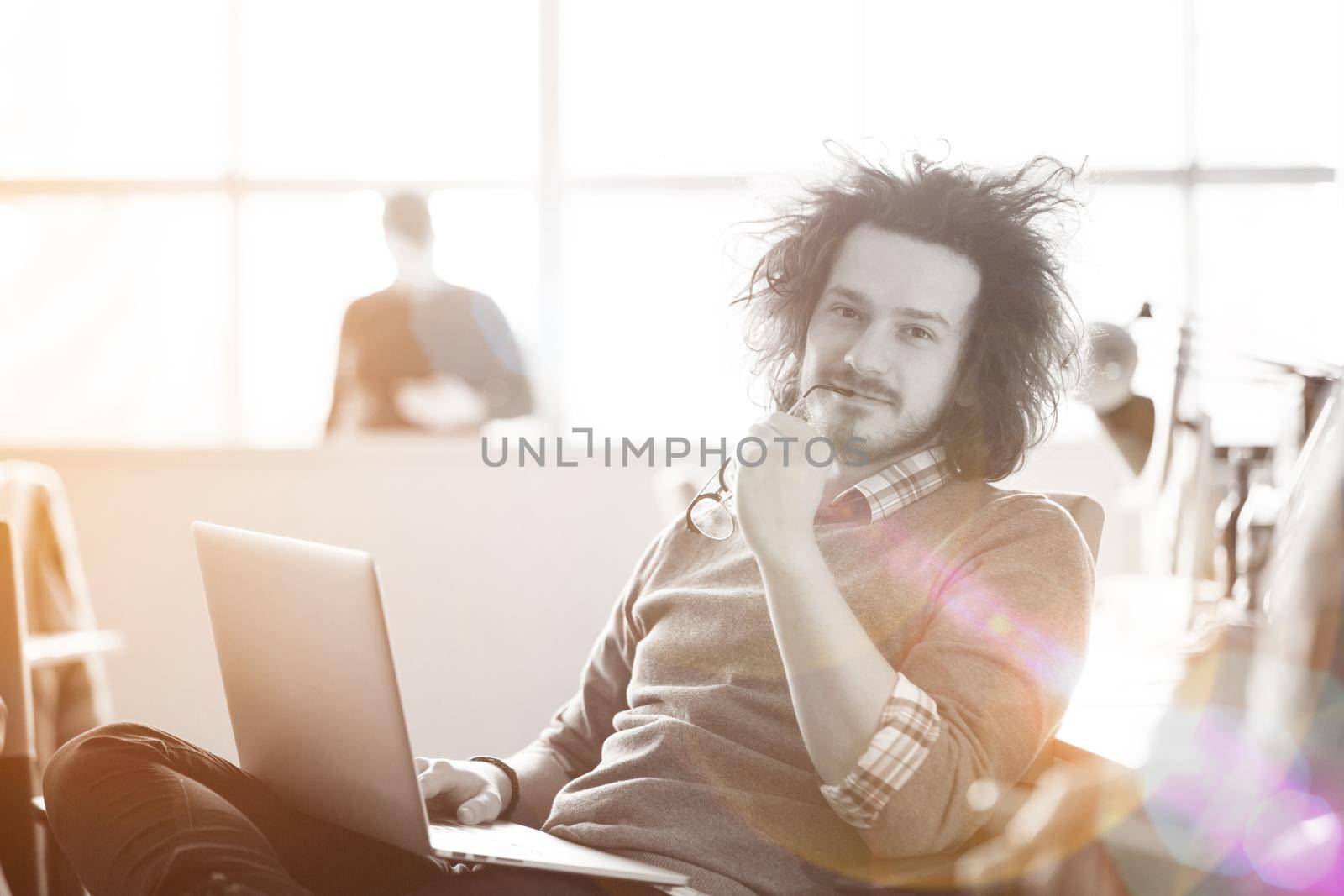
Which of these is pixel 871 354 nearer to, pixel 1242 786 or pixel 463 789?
pixel 463 789

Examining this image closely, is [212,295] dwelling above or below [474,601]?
above

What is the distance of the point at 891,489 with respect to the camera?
1.28m

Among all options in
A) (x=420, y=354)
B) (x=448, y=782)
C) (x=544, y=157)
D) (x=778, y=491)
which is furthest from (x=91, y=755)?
(x=544, y=157)

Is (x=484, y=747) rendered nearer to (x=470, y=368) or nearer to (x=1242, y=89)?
(x=470, y=368)

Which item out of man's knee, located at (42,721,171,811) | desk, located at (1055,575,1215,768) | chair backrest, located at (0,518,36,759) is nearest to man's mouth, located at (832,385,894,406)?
desk, located at (1055,575,1215,768)

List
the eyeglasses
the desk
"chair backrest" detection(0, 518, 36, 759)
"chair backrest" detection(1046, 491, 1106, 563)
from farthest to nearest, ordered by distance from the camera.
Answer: "chair backrest" detection(0, 518, 36, 759)
"chair backrest" detection(1046, 491, 1106, 563)
the eyeglasses
the desk

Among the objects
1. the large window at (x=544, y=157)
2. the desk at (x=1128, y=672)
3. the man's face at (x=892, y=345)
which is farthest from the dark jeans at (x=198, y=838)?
the large window at (x=544, y=157)

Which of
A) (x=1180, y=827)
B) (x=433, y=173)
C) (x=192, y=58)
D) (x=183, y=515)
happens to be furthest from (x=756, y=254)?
(x=192, y=58)

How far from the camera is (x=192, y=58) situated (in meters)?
3.50

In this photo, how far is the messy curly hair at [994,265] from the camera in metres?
1.36

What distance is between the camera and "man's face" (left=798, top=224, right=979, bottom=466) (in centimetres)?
131

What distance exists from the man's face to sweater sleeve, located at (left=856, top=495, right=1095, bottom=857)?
0.22 metres

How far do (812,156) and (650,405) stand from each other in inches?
33.5

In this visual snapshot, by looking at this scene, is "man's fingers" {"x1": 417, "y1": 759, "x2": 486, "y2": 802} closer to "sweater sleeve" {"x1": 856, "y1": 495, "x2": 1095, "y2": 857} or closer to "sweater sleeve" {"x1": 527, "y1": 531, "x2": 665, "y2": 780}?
"sweater sleeve" {"x1": 527, "y1": 531, "x2": 665, "y2": 780}
